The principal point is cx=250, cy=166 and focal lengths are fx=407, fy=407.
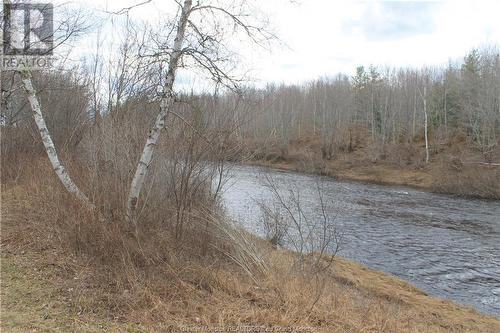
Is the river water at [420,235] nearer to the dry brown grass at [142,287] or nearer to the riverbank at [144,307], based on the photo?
the dry brown grass at [142,287]

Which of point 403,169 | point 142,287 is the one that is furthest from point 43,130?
point 403,169

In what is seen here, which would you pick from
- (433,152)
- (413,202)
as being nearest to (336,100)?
(433,152)

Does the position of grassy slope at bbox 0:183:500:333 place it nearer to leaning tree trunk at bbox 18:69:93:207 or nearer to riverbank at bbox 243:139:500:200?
leaning tree trunk at bbox 18:69:93:207

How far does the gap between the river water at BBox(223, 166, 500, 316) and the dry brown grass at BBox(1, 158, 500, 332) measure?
3.03 meters

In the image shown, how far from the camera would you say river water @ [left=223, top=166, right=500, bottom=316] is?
11.4 m

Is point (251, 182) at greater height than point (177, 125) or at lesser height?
lesser

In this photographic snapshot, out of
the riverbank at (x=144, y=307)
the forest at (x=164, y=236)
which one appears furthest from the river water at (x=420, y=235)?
the riverbank at (x=144, y=307)

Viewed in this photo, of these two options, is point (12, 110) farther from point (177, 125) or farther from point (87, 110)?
point (177, 125)

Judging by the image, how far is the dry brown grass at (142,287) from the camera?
15.8 ft

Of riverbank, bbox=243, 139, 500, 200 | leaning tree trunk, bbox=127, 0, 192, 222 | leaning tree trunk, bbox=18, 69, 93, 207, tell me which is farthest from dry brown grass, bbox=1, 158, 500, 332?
riverbank, bbox=243, 139, 500, 200

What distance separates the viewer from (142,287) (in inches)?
212

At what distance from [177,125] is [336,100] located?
50.8 meters

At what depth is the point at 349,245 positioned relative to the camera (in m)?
14.8

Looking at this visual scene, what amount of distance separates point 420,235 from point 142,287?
1395cm
